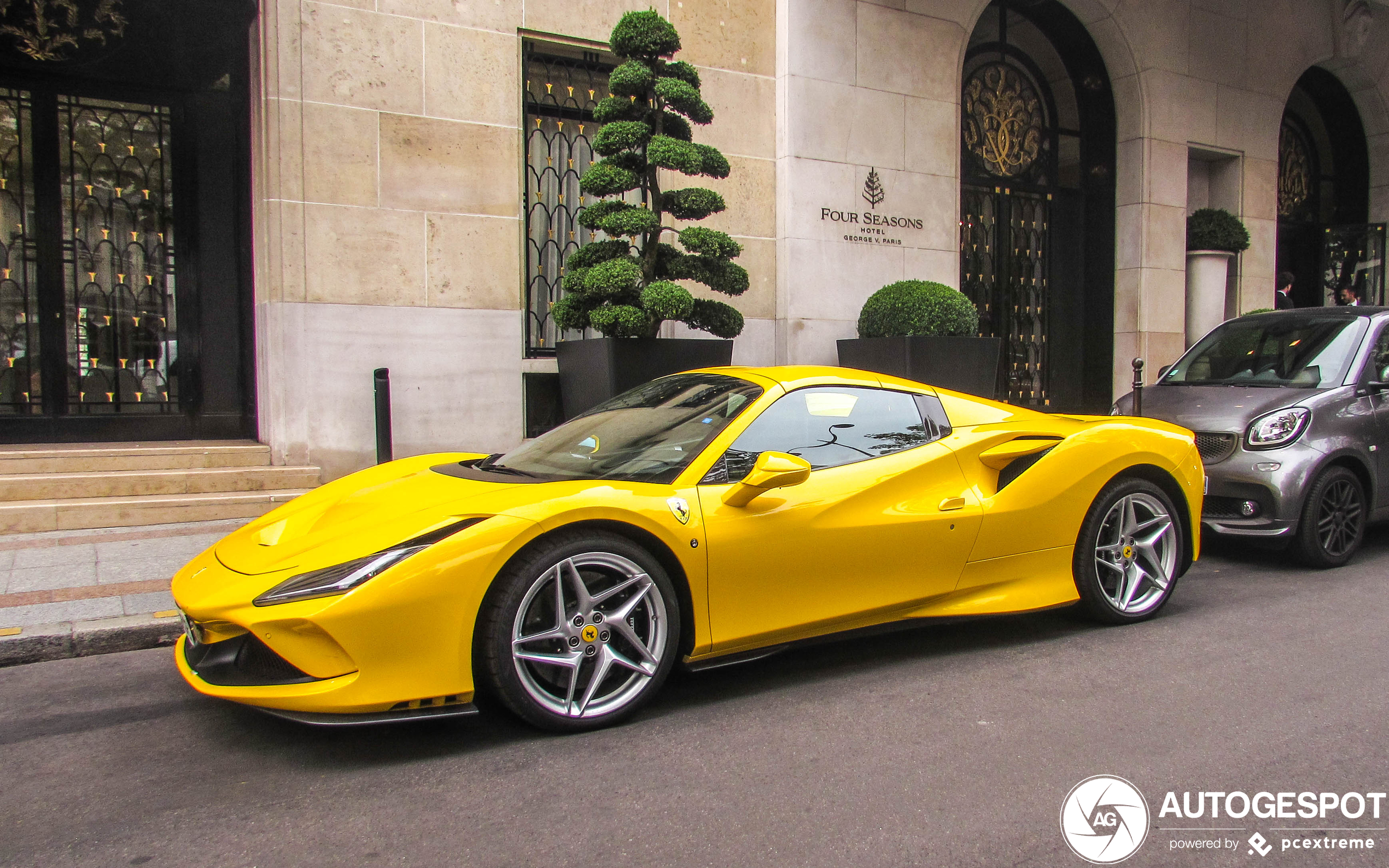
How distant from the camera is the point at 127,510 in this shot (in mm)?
7395

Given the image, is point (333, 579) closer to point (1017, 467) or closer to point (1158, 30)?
point (1017, 467)

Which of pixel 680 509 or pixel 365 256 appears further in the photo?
pixel 365 256

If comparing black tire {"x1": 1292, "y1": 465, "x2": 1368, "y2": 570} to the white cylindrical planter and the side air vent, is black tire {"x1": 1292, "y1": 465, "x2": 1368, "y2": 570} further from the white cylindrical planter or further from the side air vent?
the white cylindrical planter

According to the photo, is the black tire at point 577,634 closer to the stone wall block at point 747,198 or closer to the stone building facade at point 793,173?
the stone building facade at point 793,173

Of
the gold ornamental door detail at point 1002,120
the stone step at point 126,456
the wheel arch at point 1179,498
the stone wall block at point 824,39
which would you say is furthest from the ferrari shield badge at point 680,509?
the gold ornamental door detail at point 1002,120

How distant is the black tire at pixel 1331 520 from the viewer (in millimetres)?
6316

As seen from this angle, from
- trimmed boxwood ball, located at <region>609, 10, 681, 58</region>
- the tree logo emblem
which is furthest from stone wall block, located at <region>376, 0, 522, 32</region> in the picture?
the tree logo emblem

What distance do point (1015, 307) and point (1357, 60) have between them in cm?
793

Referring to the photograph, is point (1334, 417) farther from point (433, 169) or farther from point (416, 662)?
point (433, 169)

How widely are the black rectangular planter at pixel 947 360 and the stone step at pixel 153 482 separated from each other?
18.0 feet

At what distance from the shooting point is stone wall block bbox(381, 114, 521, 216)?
912 cm

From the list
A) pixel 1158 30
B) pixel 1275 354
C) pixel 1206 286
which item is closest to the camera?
pixel 1275 354

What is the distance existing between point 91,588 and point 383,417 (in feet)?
9.88

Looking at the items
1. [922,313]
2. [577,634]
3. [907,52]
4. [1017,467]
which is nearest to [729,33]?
[907,52]
